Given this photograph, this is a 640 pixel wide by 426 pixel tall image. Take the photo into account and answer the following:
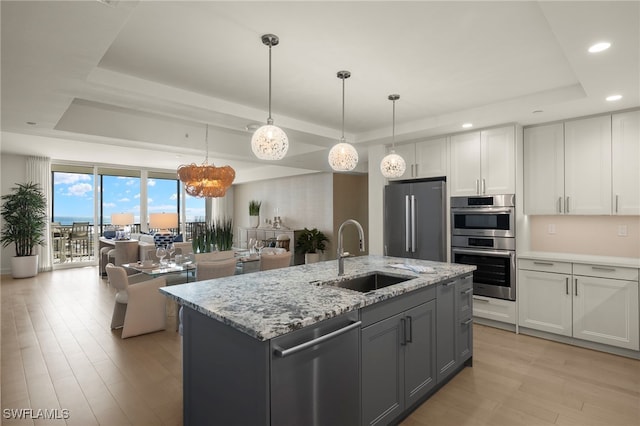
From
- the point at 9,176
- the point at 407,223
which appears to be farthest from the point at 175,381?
the point at 9,176

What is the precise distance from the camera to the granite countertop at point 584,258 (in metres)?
3.25

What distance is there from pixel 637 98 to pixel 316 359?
377 centimetres

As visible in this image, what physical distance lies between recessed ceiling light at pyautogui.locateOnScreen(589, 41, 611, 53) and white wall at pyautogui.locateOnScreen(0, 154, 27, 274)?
32.9 feet

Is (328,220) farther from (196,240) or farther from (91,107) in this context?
(91,107)

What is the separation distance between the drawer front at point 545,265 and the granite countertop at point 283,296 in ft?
4.48

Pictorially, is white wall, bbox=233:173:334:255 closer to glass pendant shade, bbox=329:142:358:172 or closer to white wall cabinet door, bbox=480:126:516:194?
white wall cabinet door, bbox=480:126:516:194

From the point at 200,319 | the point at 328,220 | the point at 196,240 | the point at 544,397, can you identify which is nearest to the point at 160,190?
the point at 328,220

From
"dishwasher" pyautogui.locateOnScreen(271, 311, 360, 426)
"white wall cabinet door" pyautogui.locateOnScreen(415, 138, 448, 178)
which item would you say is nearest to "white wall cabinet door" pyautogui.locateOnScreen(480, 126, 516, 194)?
"white wall cabinet door" pyautogui.locateOnScreen(415, 138, 448, 178)

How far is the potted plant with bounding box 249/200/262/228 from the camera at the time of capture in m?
10.3

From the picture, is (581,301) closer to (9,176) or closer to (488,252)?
(488,252)

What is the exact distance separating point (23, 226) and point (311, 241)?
6135 mm

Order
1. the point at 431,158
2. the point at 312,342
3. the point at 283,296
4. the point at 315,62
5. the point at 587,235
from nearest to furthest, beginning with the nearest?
the point at 312,342, the point at 283,296, the point at 315,62, the point at 587,235, the point at 431,158

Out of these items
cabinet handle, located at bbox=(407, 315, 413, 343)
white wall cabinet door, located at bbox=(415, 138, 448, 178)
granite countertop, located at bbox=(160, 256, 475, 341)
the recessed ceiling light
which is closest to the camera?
granite countertop, located at bbox=(160, 256, 475, 341)

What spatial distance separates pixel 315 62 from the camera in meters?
2.75
